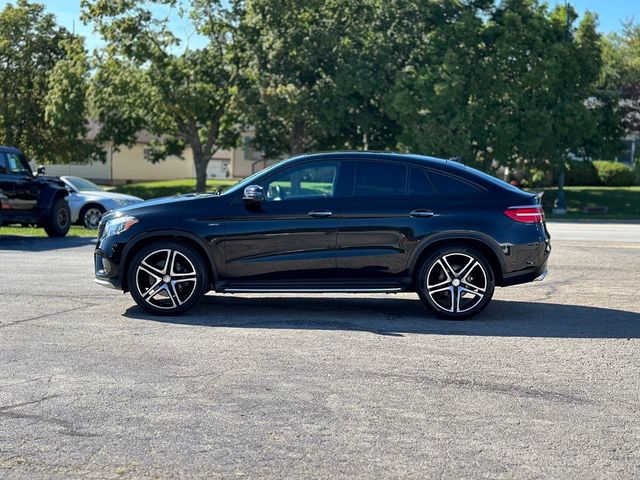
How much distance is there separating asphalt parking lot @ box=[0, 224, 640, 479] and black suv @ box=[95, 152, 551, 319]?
368 millimetres

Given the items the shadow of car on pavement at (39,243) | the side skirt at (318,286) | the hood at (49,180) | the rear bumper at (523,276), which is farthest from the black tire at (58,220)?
the rear bumper at (523,276)

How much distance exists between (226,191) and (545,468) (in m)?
5.03

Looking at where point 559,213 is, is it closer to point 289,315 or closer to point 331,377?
point 289,315

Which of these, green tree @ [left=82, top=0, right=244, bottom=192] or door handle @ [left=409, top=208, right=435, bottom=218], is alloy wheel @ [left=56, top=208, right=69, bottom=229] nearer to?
door handle @ [left=409, top=208, right=435, bottom=218]

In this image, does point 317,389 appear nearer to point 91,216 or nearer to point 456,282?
point 456,282

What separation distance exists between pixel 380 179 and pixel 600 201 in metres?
31.5

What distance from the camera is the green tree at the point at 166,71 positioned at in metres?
36.9

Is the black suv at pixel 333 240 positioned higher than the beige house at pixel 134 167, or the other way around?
the beige house at pixel 134 167

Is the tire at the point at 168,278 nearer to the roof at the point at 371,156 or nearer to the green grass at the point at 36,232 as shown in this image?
the roof at the point at 371,156

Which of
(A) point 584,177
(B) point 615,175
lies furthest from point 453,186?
(B) point 615,175

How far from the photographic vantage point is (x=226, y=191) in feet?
28.6

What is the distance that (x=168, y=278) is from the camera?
8.59 m

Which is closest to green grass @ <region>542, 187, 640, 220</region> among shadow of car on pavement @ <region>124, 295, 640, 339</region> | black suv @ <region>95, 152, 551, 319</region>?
shadow of car on pavement @ <region>124, 295, 640, 339</region>

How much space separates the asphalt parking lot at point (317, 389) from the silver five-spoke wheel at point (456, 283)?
25cm
